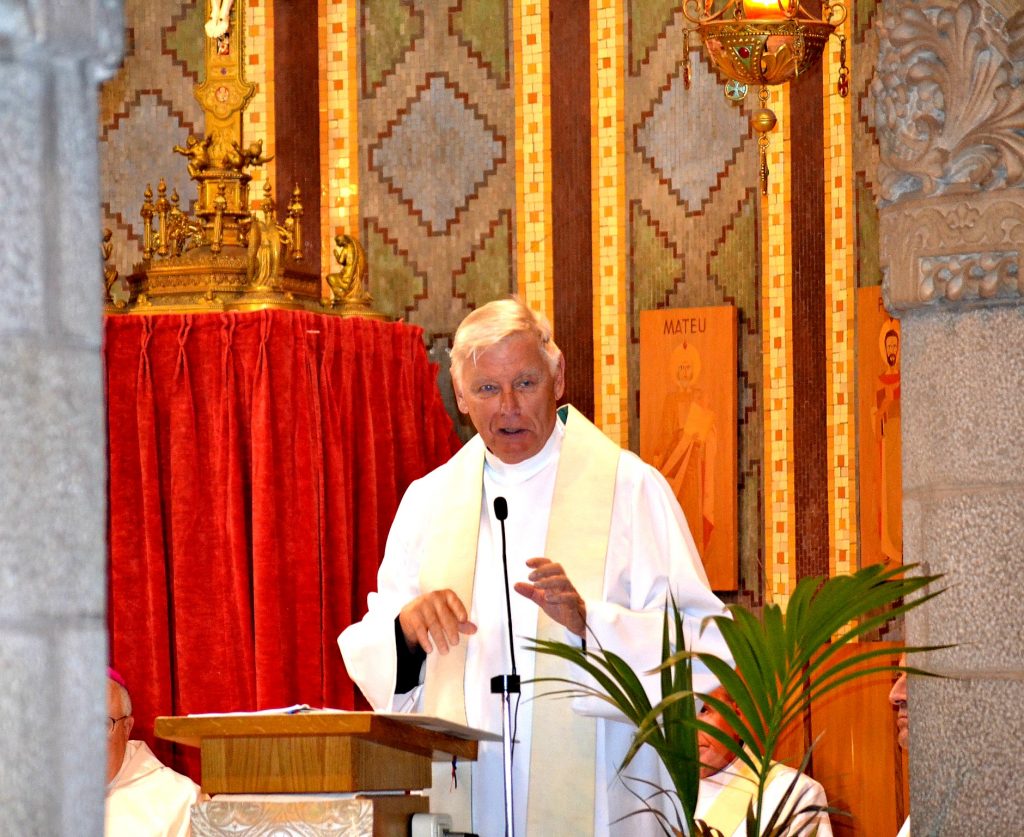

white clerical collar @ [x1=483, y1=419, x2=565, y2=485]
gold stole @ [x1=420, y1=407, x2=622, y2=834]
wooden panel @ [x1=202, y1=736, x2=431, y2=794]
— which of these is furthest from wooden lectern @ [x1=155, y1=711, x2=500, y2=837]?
white clerical collar @ [x1=483, y1=419, x2=565, y2=485]

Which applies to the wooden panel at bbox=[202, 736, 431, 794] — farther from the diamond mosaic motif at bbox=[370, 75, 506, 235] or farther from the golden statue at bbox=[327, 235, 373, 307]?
the diamond mosaic motif at bbox=[370, 75, 506, 235]

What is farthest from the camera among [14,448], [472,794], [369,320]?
[369,320]

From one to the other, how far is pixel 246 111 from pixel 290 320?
1.81 meters

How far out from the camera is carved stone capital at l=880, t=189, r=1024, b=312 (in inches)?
163

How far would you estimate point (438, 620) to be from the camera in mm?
5109

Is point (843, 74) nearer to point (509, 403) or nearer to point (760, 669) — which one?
point (509, 403)

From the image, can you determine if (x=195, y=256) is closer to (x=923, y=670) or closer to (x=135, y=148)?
(x=135, y=148)

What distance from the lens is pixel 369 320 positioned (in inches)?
280

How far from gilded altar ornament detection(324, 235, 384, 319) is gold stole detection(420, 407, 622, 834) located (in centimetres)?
164

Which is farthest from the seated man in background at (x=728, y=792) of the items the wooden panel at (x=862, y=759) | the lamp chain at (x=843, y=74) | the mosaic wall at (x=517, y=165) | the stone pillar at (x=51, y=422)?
the stone pillar at (x=51, y=422)

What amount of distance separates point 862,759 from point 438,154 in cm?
291

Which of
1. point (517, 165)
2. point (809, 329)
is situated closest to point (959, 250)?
point (809, 329)

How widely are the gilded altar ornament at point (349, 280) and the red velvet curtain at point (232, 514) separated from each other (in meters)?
0.49

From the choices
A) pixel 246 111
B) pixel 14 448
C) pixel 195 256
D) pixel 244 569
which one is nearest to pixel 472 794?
pixel 244 569
